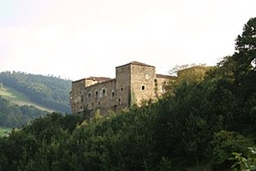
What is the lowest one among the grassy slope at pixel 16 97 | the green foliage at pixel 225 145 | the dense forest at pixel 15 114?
the green foliage at pixel 225 145

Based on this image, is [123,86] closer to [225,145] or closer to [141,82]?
[141,82]

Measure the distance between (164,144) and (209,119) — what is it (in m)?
4.44

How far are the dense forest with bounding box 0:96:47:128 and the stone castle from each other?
261ft

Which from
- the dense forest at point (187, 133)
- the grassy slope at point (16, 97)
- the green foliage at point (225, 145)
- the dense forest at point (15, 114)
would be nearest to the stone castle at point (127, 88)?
the dense forest at point (187, 133)

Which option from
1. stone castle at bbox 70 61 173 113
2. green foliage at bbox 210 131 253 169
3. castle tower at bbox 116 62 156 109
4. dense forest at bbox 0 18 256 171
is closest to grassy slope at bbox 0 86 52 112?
stone castle at bbox 70 61 173 113

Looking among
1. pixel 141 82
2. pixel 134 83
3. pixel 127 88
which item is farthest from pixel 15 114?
pixel 134 83

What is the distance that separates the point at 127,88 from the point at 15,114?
97.1m

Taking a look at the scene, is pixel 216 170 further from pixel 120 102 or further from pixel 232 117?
pixel 120 102

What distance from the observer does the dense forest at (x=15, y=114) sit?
5782 inches

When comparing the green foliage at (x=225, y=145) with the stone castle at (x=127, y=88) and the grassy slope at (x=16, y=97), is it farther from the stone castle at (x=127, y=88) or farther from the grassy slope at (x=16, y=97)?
the grassy slope at (x=16, y=97)

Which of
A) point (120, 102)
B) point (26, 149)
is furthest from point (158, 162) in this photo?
point (120, 102)

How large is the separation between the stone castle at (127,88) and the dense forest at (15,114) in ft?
261

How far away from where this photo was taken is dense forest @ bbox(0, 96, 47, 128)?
147m

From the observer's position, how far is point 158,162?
37.4m
